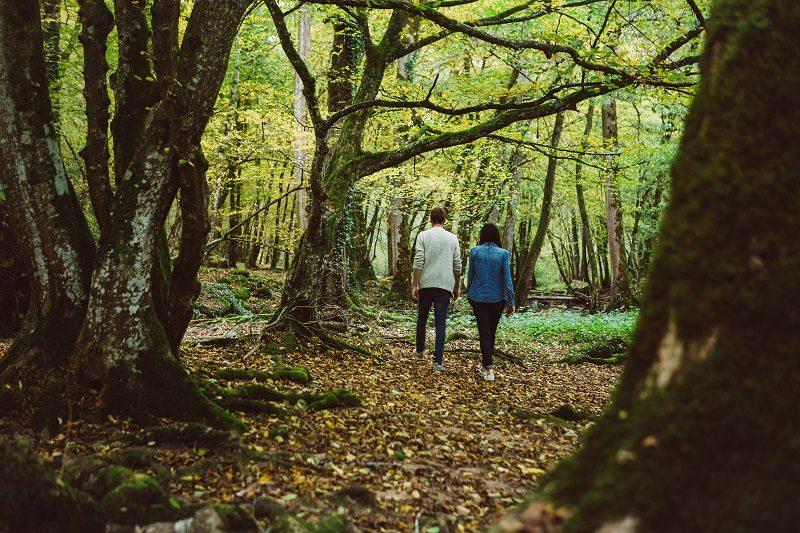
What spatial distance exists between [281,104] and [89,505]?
45.5 ft

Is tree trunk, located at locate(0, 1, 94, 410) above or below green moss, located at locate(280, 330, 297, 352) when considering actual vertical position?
above

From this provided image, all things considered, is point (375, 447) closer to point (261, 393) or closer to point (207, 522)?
point (261, 393)

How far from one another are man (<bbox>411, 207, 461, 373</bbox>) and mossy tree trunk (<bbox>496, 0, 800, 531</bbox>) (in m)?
6.39

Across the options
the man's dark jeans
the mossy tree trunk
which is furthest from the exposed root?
the mossy tree trunk

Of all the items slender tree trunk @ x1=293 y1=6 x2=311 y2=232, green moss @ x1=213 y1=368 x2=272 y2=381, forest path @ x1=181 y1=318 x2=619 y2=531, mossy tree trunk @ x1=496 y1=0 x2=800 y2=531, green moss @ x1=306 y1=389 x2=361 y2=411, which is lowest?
forest path @ x1=181 y1=318 x2=619 y2=531

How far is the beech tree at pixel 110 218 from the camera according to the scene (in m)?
4.35

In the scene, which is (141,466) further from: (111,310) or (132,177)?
(132,177)

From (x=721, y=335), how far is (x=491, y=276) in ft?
22.1

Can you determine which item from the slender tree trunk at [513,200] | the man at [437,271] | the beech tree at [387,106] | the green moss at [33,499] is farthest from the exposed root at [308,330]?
the slender tree trunk at [513,200]

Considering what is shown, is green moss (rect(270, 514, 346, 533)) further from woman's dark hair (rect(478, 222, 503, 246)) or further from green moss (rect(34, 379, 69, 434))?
woman's dark hair (rect(478, 222, 503, 246))

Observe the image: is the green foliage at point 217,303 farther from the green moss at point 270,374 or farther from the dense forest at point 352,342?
the green moss at point 270,374

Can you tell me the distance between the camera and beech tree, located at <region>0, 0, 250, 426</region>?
14.3 feet

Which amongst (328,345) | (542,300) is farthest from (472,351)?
(542,300)

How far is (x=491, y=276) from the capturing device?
8.19m
